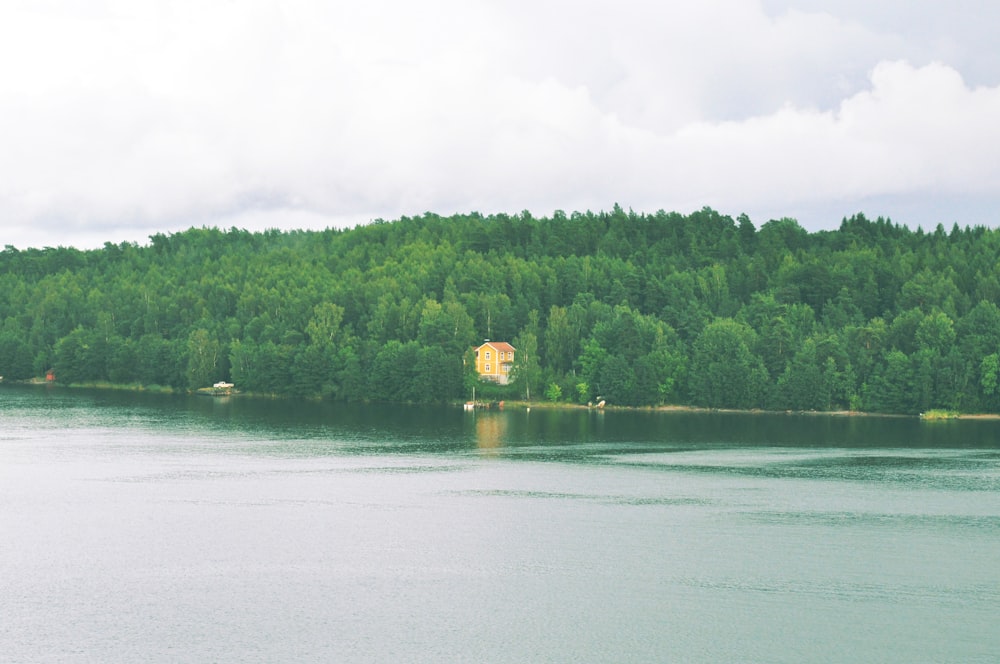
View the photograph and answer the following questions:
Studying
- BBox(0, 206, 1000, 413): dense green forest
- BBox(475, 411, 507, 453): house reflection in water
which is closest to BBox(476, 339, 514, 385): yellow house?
BBox(0, 206, 1000, 413): dense green forest

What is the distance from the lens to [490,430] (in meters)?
90.8

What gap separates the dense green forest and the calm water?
87.3 feet

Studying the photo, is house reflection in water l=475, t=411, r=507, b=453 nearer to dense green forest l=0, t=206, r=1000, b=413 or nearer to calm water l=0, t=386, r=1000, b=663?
calm water l=0, t=386, r=1000, b=663

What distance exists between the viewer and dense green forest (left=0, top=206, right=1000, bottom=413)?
349ft

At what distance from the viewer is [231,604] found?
37219 mm

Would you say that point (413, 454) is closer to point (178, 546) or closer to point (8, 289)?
point (178, 546)

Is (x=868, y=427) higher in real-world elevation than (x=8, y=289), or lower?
lower

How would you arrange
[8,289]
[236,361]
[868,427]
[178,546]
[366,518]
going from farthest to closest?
[8,289], [236,361], [868,427], [366,518], [178,546]

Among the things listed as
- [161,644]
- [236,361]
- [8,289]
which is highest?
[8,289]

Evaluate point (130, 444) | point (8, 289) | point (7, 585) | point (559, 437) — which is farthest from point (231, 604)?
point (8, 289)

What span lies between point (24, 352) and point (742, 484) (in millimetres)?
120978

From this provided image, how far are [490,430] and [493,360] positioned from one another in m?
34.3

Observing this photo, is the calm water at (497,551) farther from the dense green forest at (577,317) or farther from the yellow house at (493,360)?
the yellow house at (493,360)

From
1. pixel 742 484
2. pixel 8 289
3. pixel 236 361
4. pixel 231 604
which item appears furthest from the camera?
pixel 8 289
